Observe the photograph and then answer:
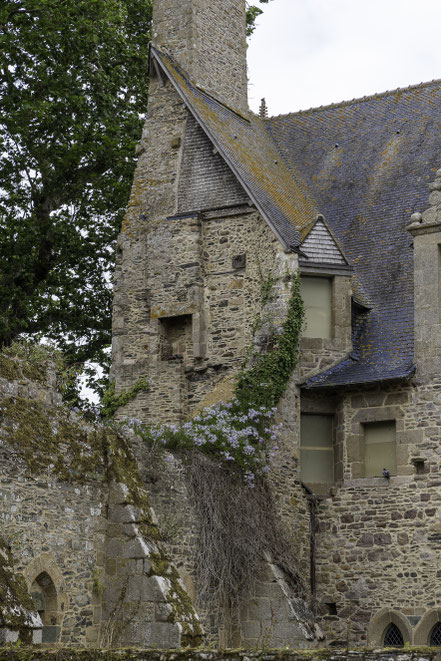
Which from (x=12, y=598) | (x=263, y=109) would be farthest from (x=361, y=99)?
(x=12, y=598)

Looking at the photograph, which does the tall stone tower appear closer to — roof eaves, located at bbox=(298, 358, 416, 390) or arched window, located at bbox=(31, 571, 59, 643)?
roof eaves, located at bbox=(298, 358, 416, 390)

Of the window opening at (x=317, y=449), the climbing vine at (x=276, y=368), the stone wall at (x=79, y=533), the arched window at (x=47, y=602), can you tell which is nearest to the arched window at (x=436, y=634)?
the window opening at (x=317, y=449)

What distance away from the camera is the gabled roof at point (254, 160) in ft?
77.9

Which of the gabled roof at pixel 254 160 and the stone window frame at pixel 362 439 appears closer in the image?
the stone window frame at pixel 362 439

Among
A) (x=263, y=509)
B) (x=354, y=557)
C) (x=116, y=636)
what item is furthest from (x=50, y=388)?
(x=354, y=557)

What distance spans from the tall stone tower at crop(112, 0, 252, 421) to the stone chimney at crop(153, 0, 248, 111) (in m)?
0.03

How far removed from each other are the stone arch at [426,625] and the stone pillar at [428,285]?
362cm

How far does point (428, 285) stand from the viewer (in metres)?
22.5

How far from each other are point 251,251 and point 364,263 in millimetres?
2195

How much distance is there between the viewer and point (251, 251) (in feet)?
77.4

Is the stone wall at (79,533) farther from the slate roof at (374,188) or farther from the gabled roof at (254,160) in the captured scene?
the gabled roof at (254,160)

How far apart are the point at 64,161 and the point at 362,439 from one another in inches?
402

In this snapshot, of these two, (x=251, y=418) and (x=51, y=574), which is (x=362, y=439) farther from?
(x=51, y=574)

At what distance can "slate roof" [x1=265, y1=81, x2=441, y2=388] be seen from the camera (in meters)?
22.8
